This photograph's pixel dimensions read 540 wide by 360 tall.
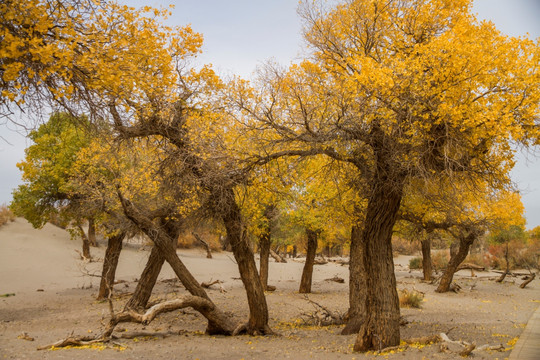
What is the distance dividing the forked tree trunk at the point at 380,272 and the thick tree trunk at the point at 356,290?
2274 mm

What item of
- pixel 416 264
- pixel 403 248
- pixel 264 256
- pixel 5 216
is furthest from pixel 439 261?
pixel 5 216

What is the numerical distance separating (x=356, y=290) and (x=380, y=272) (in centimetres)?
296

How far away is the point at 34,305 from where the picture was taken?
51.0 feet

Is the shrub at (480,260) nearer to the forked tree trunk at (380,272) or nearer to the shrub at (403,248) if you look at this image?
the shrub at (403,248)

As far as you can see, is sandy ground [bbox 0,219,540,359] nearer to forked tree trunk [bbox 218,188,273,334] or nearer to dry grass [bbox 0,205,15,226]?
forked tree trunk [bbox 218,188,273,334]

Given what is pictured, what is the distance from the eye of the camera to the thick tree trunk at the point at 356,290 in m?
9.97

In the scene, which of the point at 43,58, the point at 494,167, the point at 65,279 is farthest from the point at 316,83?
the point at 65,279

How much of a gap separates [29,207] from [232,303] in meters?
10.6

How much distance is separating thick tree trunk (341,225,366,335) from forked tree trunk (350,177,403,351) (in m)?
2.27

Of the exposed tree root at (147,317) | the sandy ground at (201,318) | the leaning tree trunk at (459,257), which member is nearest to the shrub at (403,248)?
the sandy ground at (201,318)

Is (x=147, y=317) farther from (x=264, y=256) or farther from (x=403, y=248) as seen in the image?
(x=403, y=248)

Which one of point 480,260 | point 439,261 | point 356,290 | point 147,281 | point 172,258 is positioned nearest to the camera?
point 172,258

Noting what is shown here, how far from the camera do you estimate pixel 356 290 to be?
1043 centimetres

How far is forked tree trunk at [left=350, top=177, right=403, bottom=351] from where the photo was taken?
7484 mm
